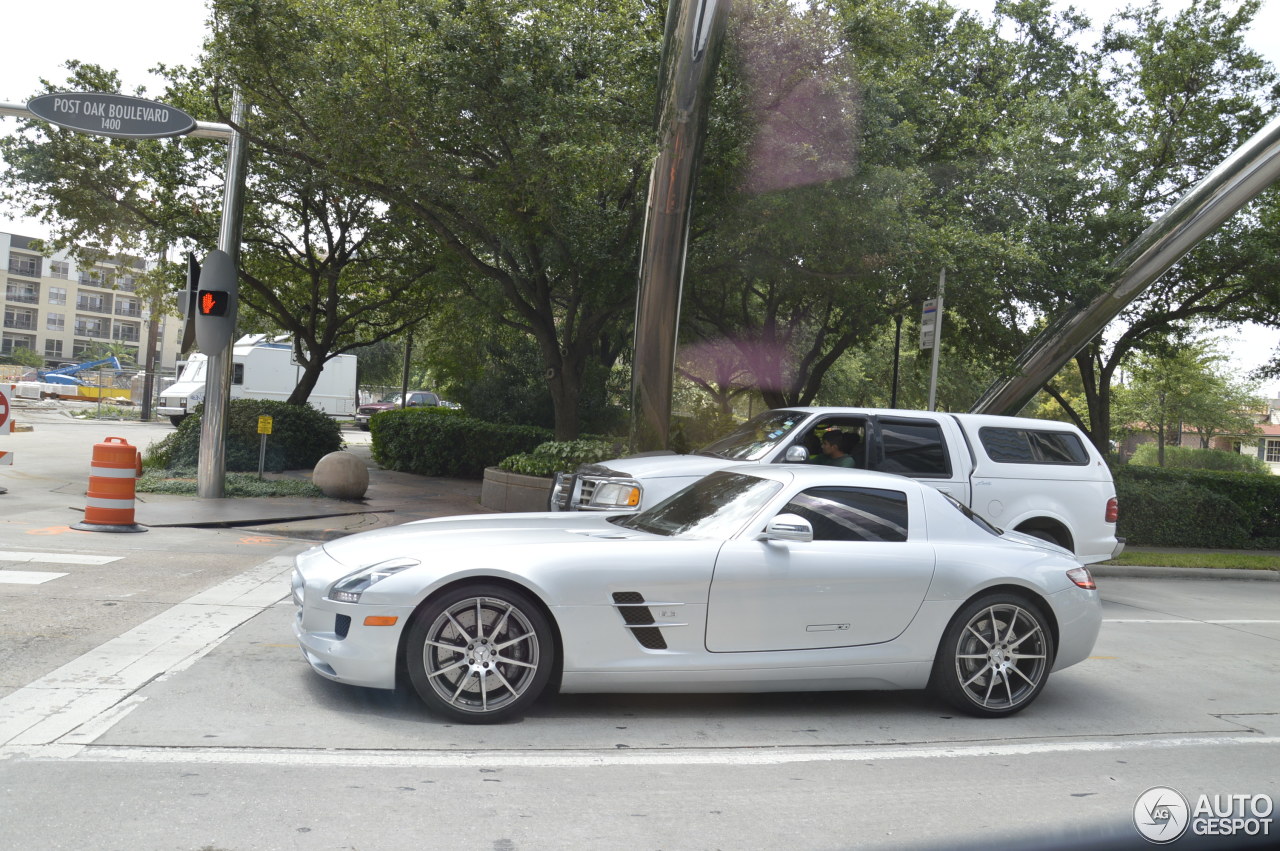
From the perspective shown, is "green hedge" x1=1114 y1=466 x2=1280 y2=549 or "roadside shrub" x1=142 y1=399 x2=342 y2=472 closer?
"green hedge" x1=1114 y1=466 x2=1280 y2=549

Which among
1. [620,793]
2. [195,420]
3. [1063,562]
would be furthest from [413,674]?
[195,420]

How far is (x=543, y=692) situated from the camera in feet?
18.6

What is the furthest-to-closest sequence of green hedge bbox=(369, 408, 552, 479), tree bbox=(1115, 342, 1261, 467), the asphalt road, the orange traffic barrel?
tree bbox=(1115, 342, 1261, 467)
green hedge bbox=(369, 408, 552, 479)
the orange traffic barrel
the asphalt road

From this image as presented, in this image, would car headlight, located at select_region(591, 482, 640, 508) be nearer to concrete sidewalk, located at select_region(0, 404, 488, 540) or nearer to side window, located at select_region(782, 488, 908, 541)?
side window, located at select_region(782, 488, 908, 541)

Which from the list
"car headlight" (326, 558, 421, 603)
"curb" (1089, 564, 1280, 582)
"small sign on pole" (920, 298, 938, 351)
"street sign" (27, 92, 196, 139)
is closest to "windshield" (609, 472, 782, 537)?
"car headlight" (326, 558, 421, 603)

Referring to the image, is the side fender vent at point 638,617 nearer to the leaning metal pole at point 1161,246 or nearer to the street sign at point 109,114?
the street sign at point 109,114

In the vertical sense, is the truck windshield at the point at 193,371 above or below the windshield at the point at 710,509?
above

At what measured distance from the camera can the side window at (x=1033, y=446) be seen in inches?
395

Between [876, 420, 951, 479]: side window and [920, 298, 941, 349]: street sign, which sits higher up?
[920, 298, 941, 349]: street sign

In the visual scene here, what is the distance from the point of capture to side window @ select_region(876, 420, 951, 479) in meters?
9.80

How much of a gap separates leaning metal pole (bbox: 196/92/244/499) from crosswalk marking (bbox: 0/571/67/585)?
21.0ft

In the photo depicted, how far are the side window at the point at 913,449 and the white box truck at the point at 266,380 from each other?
24.2m

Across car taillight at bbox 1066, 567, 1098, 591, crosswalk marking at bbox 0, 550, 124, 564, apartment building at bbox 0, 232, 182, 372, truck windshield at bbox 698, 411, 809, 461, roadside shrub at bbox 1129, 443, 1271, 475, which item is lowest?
crosswalk marking at bbox 0, 550, 124, 564

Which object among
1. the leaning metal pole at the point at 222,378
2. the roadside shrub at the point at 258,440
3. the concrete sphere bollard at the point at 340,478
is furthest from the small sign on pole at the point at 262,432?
the leaning metal pole at the point at 222,378
